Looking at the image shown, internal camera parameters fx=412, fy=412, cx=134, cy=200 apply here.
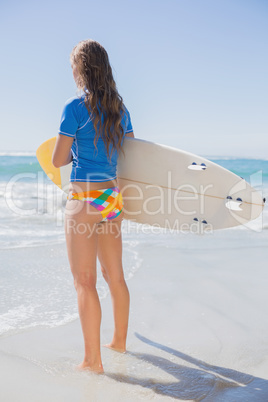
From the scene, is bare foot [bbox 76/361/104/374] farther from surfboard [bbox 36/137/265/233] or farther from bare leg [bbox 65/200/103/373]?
surfboard [bbox 36/137/265/233]

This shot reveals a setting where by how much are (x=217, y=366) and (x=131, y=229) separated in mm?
3596

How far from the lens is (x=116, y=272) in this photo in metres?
2.17

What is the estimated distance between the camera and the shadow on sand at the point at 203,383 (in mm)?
1837

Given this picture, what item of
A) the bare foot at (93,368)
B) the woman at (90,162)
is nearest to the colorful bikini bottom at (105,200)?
the woman at (90,162)

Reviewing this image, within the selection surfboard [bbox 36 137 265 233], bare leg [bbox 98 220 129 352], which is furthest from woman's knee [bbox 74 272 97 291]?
surfboard [bbox 36 137 265 233]

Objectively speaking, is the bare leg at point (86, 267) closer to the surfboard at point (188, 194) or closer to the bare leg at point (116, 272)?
the bare leg at point (116, 272)

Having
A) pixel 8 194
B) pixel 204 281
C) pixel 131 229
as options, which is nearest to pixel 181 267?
pixel 204 281

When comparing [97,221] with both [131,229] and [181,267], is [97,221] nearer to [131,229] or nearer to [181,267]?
[181,267]

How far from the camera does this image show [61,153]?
6.11ft

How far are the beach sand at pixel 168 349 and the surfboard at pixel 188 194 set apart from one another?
62 centimetres

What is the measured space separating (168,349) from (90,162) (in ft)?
3.82

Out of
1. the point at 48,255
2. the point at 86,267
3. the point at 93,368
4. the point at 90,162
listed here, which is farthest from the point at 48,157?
the point at 48,255

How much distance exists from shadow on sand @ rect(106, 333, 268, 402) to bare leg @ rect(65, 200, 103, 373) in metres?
0.15

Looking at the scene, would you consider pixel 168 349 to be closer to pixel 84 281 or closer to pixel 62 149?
pixel 84 281
